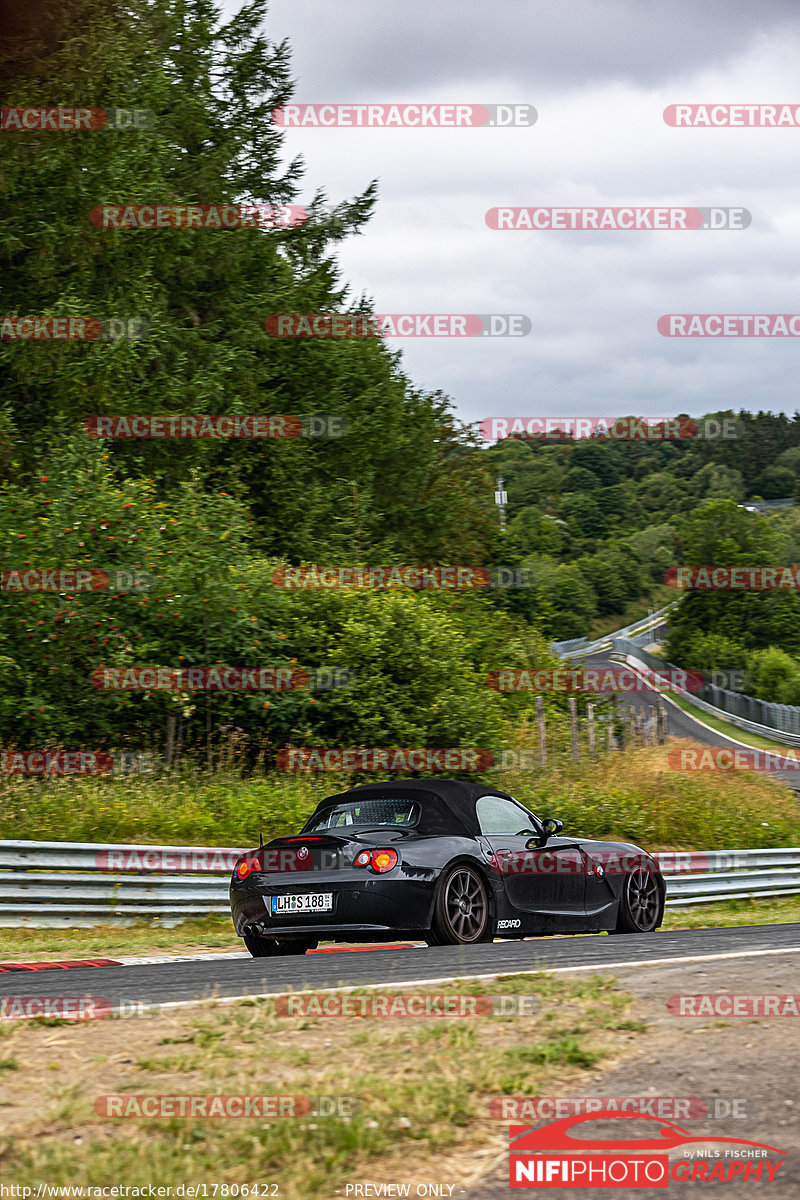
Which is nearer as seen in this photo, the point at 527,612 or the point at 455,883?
the point at 455,883

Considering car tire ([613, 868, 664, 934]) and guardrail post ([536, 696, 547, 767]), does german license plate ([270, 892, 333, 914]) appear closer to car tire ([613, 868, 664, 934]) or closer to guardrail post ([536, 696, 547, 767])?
car tire ([613, 868, 664, 934])

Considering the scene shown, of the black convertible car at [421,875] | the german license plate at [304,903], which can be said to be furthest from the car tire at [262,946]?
the german license plate at [304,903]

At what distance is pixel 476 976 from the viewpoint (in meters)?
6.96

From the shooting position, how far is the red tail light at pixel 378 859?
8695mm

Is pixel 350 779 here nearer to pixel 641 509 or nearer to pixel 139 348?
pixel 139 348

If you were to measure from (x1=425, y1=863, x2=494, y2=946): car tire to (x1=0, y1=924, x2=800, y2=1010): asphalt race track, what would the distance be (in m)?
0.14

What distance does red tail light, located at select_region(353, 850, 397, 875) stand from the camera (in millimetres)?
8695

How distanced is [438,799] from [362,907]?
1.18 m

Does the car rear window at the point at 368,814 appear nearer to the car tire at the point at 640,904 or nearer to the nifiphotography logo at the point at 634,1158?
the car tire at the point at 640,904

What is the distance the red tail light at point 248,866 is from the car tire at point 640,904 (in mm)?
3368

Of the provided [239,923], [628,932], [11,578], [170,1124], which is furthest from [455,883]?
[11,578]

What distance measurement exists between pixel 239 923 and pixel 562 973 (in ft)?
10.2

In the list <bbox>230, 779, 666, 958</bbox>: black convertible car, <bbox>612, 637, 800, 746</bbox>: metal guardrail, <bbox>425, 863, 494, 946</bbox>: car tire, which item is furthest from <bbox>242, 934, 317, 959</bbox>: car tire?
<bbox>612, 637, 800, 746</bbox>: metal guardrail

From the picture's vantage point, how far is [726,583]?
294 ft
